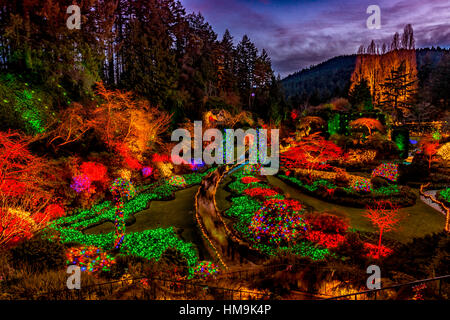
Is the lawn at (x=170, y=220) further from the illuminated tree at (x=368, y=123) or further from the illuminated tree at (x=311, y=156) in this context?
the illuminated tree at (x=368, y=123)

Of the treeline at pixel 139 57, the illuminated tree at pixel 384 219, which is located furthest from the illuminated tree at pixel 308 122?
the illuminated tree at pixel 384 219

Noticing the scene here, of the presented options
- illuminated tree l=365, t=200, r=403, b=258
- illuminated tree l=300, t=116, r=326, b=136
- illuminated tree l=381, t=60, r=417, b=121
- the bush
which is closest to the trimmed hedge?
illuminated tree l=365, t=200, r=403, b=258

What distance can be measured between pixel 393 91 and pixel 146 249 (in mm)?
60440

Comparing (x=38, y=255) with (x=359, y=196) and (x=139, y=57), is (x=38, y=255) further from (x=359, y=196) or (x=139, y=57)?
(x=139, y=57)

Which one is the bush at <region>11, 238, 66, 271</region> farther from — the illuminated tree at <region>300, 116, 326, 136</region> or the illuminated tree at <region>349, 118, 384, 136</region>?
the illuminated tree at <region>349, 118, 384, 136</region>

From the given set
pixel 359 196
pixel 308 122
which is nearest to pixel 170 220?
pixel 359 196

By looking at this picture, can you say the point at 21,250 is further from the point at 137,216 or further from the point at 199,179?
the point at 199,179

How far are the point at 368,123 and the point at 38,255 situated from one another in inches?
1375

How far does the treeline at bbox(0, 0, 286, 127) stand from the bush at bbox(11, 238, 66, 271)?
17.0 m

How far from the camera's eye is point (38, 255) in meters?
9.02

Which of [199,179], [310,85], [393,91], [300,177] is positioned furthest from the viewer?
[310,85]

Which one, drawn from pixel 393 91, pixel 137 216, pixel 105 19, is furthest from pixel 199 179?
pixel 393 91

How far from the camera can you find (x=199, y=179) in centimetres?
2408
